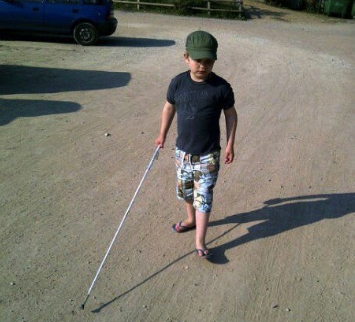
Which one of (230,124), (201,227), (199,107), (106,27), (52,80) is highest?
(199,107)

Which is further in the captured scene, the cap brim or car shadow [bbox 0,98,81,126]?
car shadow [bbox 0,98,81,126]

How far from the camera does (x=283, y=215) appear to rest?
462cm

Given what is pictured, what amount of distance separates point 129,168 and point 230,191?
1.29m

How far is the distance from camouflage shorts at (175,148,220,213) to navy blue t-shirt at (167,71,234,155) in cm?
6

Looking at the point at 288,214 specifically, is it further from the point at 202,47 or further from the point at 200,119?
the point at 202,47

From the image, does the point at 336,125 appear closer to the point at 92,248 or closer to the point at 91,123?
the point at 91,123

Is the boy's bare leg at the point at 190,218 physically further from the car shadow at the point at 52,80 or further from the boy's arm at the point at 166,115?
the car shadow at the point at 52,80

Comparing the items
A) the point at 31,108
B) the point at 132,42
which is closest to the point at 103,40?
the point at 132,42

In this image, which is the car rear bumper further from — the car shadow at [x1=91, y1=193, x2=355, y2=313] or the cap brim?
the cap brim

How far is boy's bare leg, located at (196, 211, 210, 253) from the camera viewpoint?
3.74m

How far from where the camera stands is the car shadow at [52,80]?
827cm

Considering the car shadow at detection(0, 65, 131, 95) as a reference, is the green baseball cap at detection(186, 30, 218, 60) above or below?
above

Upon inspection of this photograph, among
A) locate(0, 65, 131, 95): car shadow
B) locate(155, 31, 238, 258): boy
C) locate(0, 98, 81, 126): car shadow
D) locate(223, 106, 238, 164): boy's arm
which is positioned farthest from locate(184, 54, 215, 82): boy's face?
locate(0, 65, 131, 95): car shadow

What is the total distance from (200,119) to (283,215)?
5.61 ft
